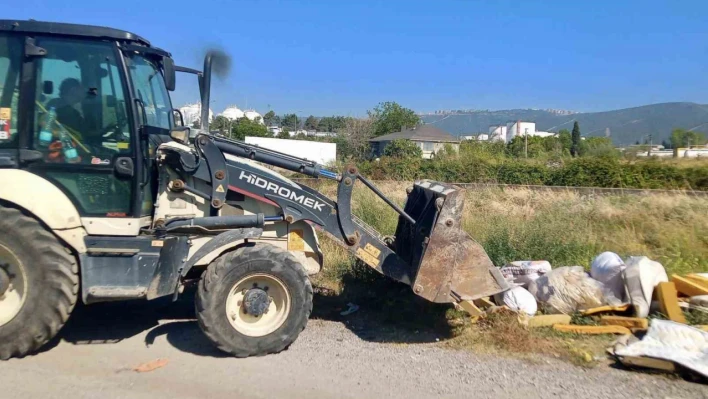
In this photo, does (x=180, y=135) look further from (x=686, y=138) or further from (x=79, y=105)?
(x=686, y=138)

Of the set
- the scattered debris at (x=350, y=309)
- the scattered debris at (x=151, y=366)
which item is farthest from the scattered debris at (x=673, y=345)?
the scattered debris at (x=151, y=366)

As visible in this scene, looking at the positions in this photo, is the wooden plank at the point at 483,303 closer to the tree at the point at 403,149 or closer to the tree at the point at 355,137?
the tree at the point at 403,149

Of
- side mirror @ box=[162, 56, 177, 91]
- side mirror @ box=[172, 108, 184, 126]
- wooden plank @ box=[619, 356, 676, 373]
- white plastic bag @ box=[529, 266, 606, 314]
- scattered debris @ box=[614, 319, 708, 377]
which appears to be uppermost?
side mirror @ box=[162, 56, 177, 91]

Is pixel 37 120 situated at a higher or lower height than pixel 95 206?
higher

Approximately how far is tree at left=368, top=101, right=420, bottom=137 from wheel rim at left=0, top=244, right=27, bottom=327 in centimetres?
6346

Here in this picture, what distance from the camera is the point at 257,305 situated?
5.89 metres

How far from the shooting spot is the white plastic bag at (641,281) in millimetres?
6609

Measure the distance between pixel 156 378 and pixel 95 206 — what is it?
5.80ft

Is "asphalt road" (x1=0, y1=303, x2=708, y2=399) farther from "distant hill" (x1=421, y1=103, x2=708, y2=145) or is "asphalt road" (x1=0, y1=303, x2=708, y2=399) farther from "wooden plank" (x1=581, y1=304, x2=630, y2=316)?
"distant hill" (x1=421, y1=103, x2=708, y2=145)

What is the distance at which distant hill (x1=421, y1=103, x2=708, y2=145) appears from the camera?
7969cm

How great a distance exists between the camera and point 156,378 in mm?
5227

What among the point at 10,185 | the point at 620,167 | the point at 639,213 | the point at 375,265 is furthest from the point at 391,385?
the point at 620,167

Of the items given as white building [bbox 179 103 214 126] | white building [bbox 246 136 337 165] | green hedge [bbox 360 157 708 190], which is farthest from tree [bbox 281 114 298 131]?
white building [bbox 179 103 214 126]

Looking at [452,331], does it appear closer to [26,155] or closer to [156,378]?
[156,378]
